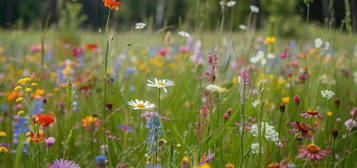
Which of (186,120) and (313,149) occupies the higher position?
(313,149)

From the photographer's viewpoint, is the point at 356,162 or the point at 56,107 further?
the point at 56,107

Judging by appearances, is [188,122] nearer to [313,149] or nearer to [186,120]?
[186,120]

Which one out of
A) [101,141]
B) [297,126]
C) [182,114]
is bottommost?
[101,141]

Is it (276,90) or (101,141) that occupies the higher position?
(276,90)

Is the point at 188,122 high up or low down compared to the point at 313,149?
down

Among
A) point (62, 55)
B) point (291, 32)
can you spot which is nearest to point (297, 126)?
point (62, 55)

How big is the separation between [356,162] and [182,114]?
750mm

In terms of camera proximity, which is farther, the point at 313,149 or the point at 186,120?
the point at 186,120

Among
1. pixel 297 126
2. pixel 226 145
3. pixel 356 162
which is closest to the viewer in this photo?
pixel 297 126

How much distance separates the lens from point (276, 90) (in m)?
2.34

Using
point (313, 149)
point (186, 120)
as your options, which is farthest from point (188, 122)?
point (313, 149)

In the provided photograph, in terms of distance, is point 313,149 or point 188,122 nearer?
point 313,149

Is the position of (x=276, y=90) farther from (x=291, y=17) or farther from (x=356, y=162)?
(x=291, y=17)

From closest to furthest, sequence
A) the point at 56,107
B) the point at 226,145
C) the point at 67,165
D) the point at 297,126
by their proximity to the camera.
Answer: the point at 67,165, the point at 297,126, the point at 226,145, the point at 56,107
